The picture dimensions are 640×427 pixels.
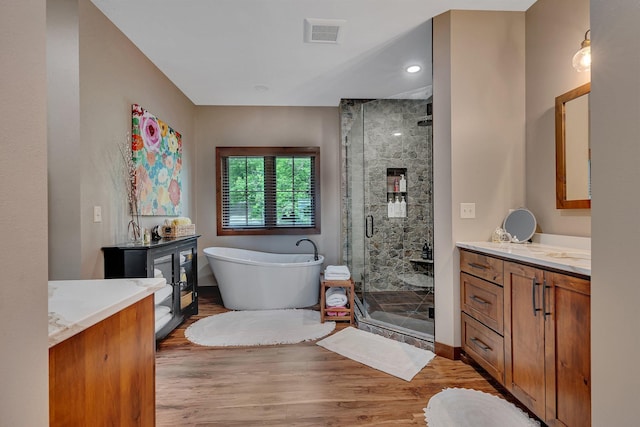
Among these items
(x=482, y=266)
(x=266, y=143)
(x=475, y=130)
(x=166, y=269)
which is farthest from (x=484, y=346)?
(x=266, y=143)

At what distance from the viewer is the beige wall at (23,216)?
511 mm

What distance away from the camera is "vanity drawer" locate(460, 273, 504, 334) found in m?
1.83

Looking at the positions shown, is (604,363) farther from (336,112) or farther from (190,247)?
(336,112)

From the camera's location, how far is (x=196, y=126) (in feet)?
13.9

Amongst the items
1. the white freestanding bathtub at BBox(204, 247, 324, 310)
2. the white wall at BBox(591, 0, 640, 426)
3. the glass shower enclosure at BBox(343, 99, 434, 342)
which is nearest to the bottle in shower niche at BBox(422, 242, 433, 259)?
the glass shower enclosure at BBox(343, 99, 434, 342)

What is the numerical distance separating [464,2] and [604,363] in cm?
243

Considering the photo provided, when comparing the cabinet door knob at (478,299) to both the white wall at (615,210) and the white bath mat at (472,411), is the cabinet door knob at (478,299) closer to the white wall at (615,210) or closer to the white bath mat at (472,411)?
the white bath mat at (472,411)

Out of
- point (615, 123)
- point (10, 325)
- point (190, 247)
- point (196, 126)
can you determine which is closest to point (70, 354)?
point (10, 325)

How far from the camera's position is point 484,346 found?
77.7 inches

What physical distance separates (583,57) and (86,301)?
274cm

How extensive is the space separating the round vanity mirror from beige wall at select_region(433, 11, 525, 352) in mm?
66

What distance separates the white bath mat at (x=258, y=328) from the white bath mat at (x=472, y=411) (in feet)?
3.95

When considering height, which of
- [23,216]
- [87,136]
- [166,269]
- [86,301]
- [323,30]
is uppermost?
[323,30]

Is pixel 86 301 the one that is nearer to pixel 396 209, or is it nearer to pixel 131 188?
pixel 131 188
